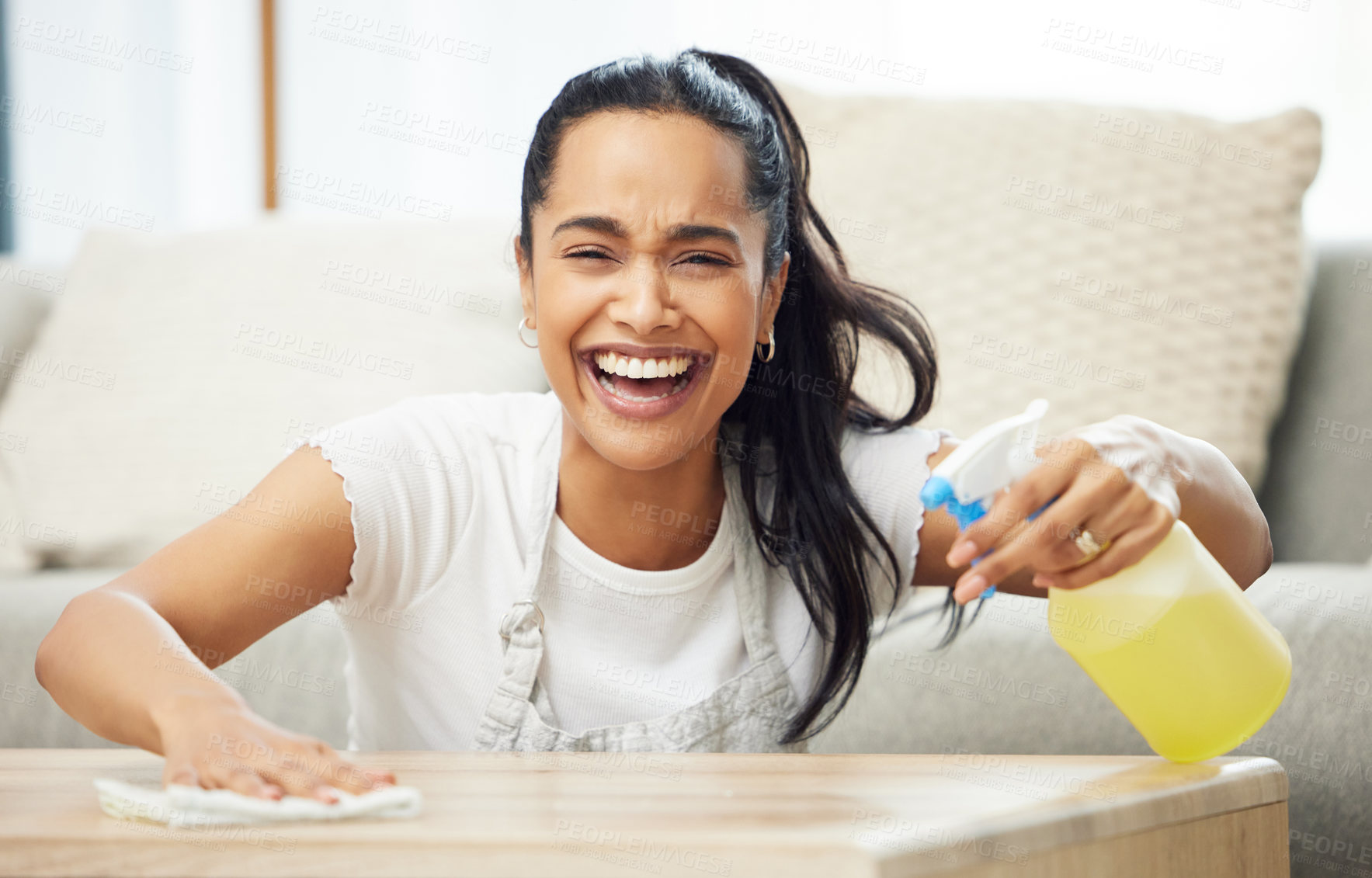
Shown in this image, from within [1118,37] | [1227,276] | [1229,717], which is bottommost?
[1229,717]

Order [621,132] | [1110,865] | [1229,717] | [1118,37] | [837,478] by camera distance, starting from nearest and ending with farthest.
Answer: [1110,865] → [1229,717] → [621,132] → [837,478] → [1118,37]

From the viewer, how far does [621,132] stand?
95cm

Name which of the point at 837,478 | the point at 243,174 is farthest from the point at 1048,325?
the point at 243,174

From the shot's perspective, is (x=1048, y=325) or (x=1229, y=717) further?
(x=1048, y=325)

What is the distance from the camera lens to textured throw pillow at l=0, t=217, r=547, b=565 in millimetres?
1434

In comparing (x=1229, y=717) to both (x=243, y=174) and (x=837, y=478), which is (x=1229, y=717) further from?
(x=243, y=174)

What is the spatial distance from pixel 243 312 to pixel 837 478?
88cm

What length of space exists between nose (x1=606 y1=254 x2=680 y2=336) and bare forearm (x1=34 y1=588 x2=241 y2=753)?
40 centimetres

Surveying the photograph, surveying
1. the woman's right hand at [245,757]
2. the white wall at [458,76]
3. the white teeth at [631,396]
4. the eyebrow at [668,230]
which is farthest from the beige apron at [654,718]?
the white wall at [458,76]

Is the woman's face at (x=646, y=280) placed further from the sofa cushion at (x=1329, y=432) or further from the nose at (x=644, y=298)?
the sofa cushion at (x=1329, y=432)

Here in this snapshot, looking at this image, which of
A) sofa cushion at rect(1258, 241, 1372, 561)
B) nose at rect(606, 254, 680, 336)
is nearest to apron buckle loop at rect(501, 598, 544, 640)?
nose at rect(606, 254, 680, 336)

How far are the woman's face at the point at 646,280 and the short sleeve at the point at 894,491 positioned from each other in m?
0.20

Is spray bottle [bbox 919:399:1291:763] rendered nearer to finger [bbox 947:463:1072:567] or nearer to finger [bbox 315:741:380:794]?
finger [bbox 947:463:1072:567]

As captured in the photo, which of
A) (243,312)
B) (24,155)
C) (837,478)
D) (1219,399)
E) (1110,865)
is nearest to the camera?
(1110,865)
